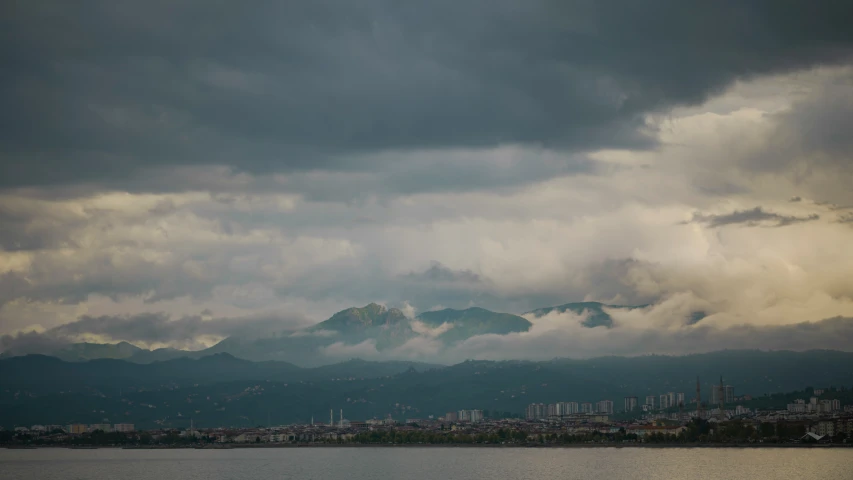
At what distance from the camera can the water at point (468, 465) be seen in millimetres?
113250

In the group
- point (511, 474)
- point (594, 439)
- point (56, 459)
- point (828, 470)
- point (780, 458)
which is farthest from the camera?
point (594, 439)

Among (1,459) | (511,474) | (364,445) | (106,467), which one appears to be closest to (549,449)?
(364,445)

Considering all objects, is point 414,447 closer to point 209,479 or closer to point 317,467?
point 317,467

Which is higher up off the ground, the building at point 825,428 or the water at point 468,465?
the building at point 825,428

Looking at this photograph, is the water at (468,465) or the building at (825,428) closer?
the water at (468,465)

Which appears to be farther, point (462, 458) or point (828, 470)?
point (462, 458)

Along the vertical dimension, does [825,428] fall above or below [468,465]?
above

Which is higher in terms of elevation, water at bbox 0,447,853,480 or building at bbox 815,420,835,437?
building at bbox 815,420,835,437

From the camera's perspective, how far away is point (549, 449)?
572 ft

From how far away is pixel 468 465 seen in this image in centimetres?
13362

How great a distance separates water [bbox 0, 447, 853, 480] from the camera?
113 m

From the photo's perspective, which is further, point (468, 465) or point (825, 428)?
point (825, 428)

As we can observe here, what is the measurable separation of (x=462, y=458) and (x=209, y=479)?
43.2m

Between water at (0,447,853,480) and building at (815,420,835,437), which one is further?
building at (815,420,835,437)
